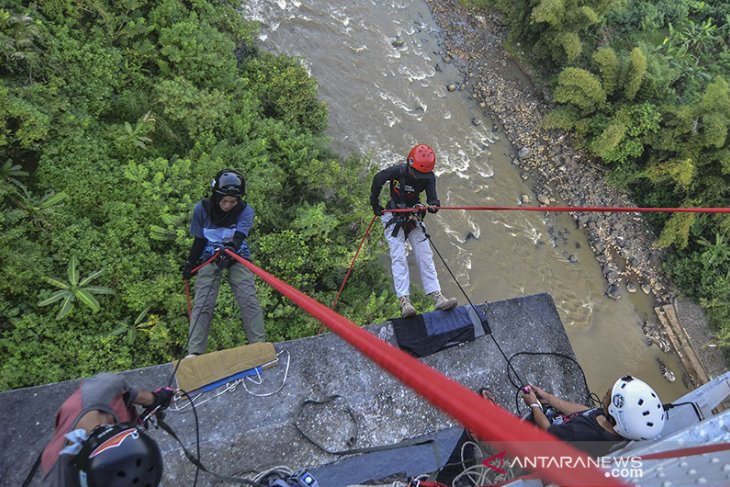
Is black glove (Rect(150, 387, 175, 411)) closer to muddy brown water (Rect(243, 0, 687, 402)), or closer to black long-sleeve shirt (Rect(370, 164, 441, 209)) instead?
black long-sleeve shirt (Rect(370, 164, 441, 209))

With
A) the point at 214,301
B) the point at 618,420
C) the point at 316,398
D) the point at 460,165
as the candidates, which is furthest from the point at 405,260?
the point at 460,165

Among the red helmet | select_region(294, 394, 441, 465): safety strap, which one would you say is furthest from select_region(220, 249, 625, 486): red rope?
the red helmet

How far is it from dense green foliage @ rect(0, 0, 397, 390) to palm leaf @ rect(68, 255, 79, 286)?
0.01 meters

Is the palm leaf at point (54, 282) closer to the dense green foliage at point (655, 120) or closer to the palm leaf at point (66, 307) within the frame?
the palm leaf at point (66, 307)

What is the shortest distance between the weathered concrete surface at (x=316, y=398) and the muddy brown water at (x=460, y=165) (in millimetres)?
4532

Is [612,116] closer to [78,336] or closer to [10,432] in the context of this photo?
[78,336]

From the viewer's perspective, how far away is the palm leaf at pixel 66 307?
458 cm

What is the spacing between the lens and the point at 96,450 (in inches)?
67.2

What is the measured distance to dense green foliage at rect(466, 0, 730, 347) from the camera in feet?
33.5

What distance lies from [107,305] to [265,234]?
2086 millimetres

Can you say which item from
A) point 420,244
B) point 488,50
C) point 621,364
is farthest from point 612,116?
point 420,244

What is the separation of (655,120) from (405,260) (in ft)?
30.5

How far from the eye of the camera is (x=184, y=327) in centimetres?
506

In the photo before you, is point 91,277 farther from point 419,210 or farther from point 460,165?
point 460,165
